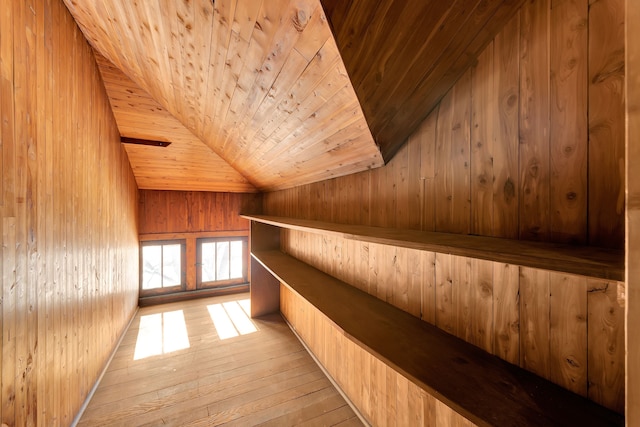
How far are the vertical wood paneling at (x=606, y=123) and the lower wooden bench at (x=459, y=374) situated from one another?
1.60 ft

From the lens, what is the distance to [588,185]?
0.69 m

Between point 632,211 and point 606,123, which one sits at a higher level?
point 606,123

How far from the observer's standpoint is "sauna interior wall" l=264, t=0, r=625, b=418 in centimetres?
66

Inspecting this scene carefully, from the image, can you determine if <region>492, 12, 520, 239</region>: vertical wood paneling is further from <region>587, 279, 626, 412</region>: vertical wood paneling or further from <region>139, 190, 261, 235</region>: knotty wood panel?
<region>139, 190, 261, 235</region>: knotty wood panel

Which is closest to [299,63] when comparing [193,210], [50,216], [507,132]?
[507,132]

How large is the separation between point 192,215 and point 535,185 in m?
4.66

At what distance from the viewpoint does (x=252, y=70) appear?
1.31 meters

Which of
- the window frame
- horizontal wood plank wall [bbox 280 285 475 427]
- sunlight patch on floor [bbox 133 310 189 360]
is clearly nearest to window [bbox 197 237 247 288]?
the window frame

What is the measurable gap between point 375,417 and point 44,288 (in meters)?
2.25

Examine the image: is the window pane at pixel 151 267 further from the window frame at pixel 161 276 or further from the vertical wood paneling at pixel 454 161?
the vertical wood paneling at pixel 454 161

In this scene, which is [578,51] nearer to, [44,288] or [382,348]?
[382,348]

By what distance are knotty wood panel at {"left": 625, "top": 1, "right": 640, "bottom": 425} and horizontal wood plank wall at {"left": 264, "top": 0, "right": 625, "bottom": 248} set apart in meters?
0.45

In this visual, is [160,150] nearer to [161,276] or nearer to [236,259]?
[161,276]

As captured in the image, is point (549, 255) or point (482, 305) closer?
point (549, 255)
